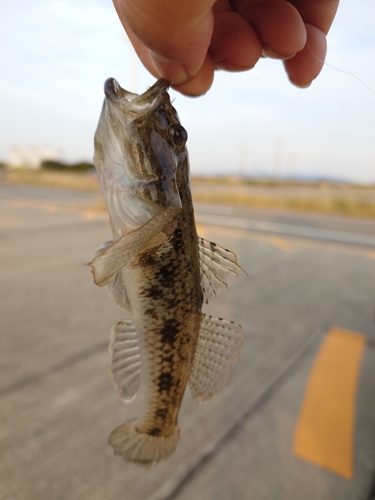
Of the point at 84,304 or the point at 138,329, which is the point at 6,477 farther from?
the point at 84,304

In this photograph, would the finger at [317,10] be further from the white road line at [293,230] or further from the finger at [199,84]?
the white road line at [293,230]

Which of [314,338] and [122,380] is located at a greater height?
[122,380]

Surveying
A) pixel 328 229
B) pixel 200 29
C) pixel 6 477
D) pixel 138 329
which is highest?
pixel 200 29

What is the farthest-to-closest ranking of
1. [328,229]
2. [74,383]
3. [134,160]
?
1. [328,229]
2. [74,383]
3. [134,160]

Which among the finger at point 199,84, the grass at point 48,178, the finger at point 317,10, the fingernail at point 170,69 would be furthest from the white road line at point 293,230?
the grass at point 48,178

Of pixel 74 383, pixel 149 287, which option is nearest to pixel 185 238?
pixel 149 287

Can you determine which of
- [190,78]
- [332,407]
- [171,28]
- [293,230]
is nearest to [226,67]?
[190,78]

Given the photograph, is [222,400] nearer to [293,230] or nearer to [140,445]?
[140,445]

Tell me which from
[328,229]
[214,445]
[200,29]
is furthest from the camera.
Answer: [328,229]
